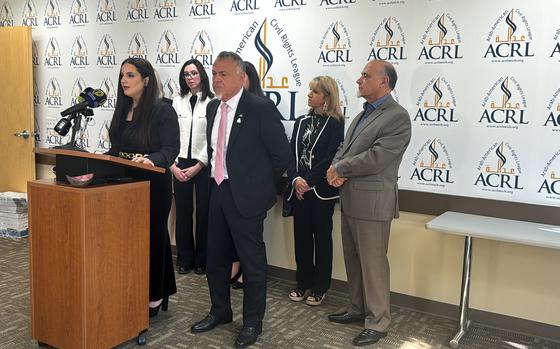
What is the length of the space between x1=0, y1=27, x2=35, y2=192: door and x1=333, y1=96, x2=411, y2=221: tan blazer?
3.67 m

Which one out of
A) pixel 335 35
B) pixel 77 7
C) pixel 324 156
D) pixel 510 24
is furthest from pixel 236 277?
pixel 77 7

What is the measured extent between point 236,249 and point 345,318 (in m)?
0.88

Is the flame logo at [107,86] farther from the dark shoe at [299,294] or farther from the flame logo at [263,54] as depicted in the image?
the dark shoe at [299,294]

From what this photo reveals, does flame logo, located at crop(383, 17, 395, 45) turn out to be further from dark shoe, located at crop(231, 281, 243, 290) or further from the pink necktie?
dark shoe, located at crop(231, 281, 243, 290)

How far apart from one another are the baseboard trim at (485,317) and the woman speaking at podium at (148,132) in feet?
4.96

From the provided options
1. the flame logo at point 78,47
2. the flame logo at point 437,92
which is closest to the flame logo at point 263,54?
the flame logo at point 437,92

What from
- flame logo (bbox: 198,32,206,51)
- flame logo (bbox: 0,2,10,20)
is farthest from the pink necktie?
flame logo (bbox: 0,2,10,20)

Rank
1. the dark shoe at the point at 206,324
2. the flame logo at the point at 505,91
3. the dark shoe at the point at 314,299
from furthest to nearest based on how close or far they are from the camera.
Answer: the dark shoe at the point at 314,299, the flame logo at the point at 505,91, the dark shoe at the point at 206,324

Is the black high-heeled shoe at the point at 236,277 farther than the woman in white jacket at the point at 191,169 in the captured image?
No

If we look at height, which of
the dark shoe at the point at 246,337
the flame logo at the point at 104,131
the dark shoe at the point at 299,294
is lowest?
the dark shoe at the point at 299,294

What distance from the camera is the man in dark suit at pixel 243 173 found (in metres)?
2.70

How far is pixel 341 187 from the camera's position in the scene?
2.96 m

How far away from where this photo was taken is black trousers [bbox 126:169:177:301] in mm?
2859

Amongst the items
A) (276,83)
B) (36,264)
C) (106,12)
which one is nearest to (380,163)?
(276,83)
